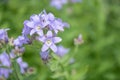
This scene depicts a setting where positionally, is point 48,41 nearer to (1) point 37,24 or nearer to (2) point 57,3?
(1) point 37,24

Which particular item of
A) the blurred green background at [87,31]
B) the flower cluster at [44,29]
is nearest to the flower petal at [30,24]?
the flower cluster at [44,29]

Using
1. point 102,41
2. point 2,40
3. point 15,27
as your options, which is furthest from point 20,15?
point 2,40

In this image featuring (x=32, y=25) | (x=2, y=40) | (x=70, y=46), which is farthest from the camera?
(x=70, y=46)

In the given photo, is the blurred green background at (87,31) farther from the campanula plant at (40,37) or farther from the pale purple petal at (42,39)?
the pale purple petal at (42,39)

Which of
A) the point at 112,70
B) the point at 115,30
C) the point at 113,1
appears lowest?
the point at 112,70

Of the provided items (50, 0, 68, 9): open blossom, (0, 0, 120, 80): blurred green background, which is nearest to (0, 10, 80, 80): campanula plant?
(0, 0, 120, 80): blurred green background

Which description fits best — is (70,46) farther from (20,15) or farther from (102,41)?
(20,15)

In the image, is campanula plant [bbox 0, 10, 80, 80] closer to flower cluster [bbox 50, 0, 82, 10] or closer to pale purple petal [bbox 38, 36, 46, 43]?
pale purple petal [bbox 38, 36, 46, 43]

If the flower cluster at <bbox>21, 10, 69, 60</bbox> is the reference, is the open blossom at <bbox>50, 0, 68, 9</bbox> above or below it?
above
